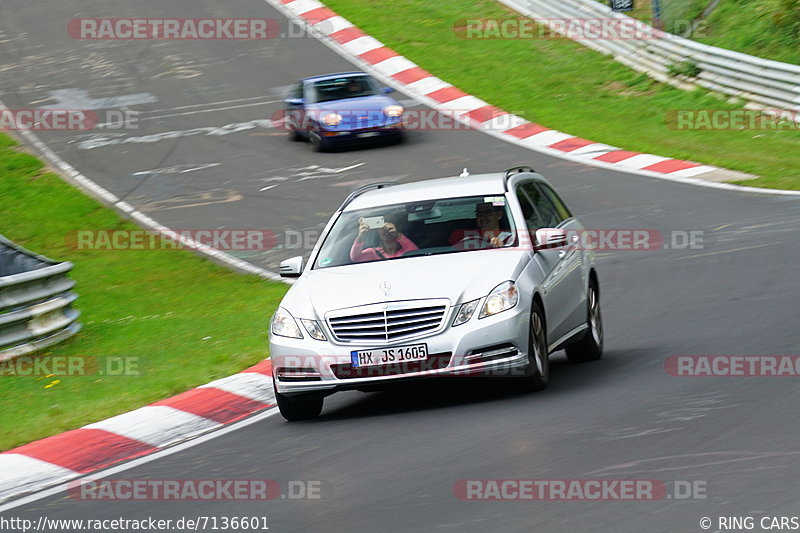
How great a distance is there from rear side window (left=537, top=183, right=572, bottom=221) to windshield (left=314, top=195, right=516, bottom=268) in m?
1.32

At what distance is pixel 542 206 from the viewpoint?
11.2 meters

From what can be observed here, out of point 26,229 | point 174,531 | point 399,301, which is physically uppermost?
point 399,301

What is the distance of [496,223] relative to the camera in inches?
403

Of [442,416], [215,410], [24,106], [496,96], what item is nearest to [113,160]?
[24,106]

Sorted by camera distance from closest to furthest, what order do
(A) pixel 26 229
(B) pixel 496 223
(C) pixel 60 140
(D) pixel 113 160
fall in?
(B) pixel 496 223 < (A) pixel 26 229 < (D) pixel 113 160 < (C) pixel 60 140

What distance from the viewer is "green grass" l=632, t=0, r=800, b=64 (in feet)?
91.4

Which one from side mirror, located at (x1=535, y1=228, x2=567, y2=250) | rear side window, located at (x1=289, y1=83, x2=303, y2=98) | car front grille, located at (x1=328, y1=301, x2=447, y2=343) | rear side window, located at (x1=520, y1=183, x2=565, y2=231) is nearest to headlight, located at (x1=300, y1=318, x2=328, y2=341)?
car front grille, located at (x1=328, y1=301, x2=447, y2=343)

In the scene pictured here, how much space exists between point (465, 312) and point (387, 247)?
3.93 feet

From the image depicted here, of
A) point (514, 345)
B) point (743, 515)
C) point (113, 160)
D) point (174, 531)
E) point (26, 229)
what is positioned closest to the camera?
point (743, 515)

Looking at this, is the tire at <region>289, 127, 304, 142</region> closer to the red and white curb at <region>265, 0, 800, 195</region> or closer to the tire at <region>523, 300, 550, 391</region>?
the red and white curb at <region>265, 0, 800, 195</region>

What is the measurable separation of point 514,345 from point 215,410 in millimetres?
2646

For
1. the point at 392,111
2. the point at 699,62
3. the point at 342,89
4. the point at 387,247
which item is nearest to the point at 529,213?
the point at 387,247

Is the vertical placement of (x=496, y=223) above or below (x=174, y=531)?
above

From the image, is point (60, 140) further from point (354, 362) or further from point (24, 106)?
point (354, 362)
